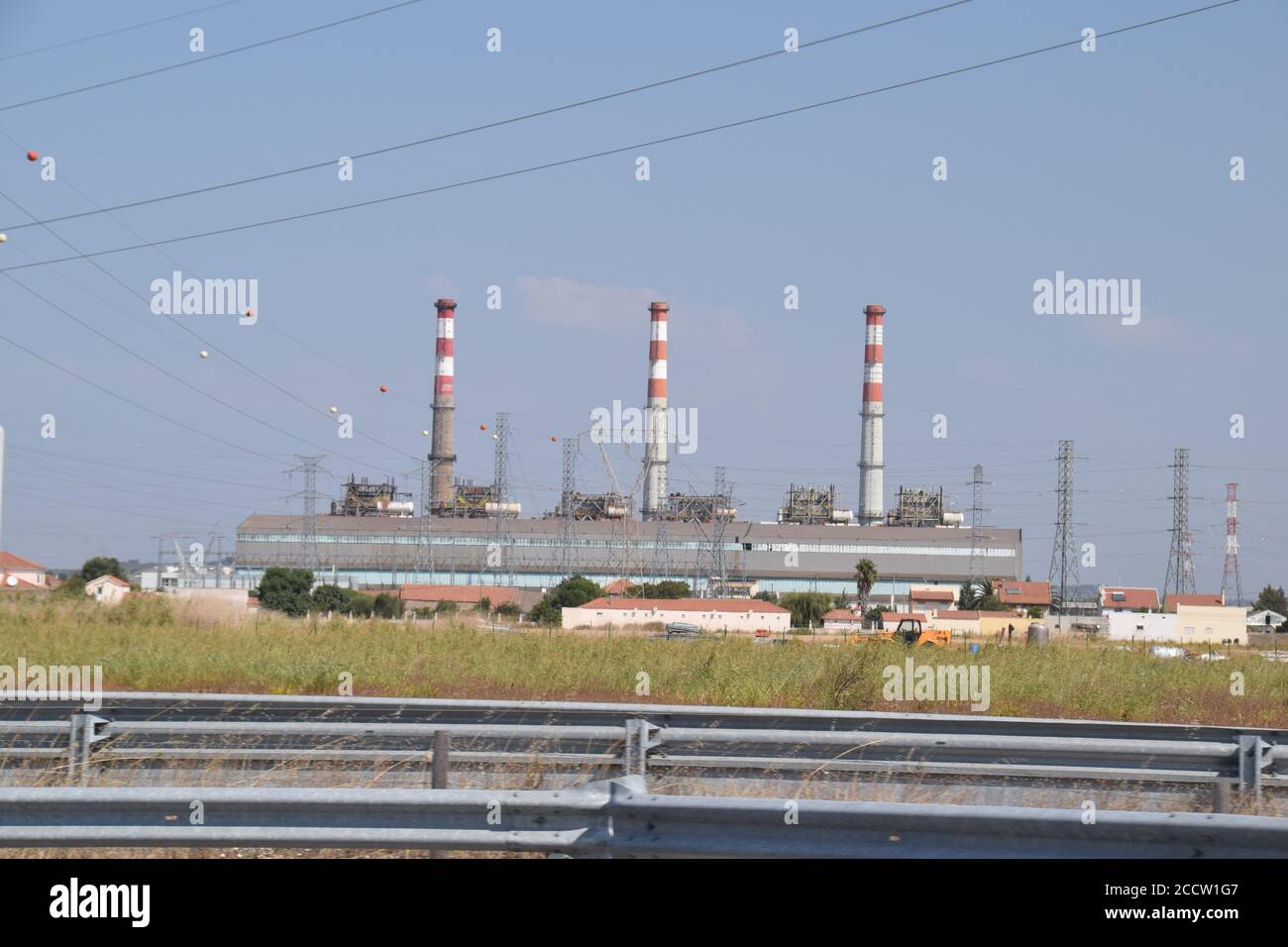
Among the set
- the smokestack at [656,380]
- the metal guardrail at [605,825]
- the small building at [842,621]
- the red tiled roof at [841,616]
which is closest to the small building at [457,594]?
the red tiled roof at [841,616]

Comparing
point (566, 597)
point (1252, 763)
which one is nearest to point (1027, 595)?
point (566, 597)

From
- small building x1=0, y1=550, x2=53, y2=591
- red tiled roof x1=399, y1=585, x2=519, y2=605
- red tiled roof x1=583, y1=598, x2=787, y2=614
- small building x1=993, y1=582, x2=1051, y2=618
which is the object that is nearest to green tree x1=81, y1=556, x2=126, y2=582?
small building x1=0, y1=550, x2=53, y2=591

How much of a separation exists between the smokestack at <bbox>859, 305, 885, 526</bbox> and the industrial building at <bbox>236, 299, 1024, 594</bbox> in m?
0.09

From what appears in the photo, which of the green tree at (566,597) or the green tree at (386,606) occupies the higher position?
the green tree at (566,597)

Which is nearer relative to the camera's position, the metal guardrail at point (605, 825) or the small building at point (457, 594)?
the metal guardrail at point (605, 825)

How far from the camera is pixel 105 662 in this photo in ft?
59.5

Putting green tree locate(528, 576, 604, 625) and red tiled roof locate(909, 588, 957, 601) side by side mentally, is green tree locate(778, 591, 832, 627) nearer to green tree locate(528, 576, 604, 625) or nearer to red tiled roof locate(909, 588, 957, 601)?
green tree locate(528, 576, 604, 625)

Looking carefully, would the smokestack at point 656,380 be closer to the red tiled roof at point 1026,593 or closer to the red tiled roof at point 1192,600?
the red tiled roof at point 1026,593

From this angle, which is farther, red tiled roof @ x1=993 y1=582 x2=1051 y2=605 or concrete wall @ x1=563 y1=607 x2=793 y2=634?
red tiled roof @ x1=993 y1=582 x2=1051 y2=605

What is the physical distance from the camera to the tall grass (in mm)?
16547

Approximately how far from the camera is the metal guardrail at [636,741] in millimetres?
8352

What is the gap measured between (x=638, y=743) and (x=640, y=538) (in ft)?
283

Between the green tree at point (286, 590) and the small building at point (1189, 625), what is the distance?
1383 inches
